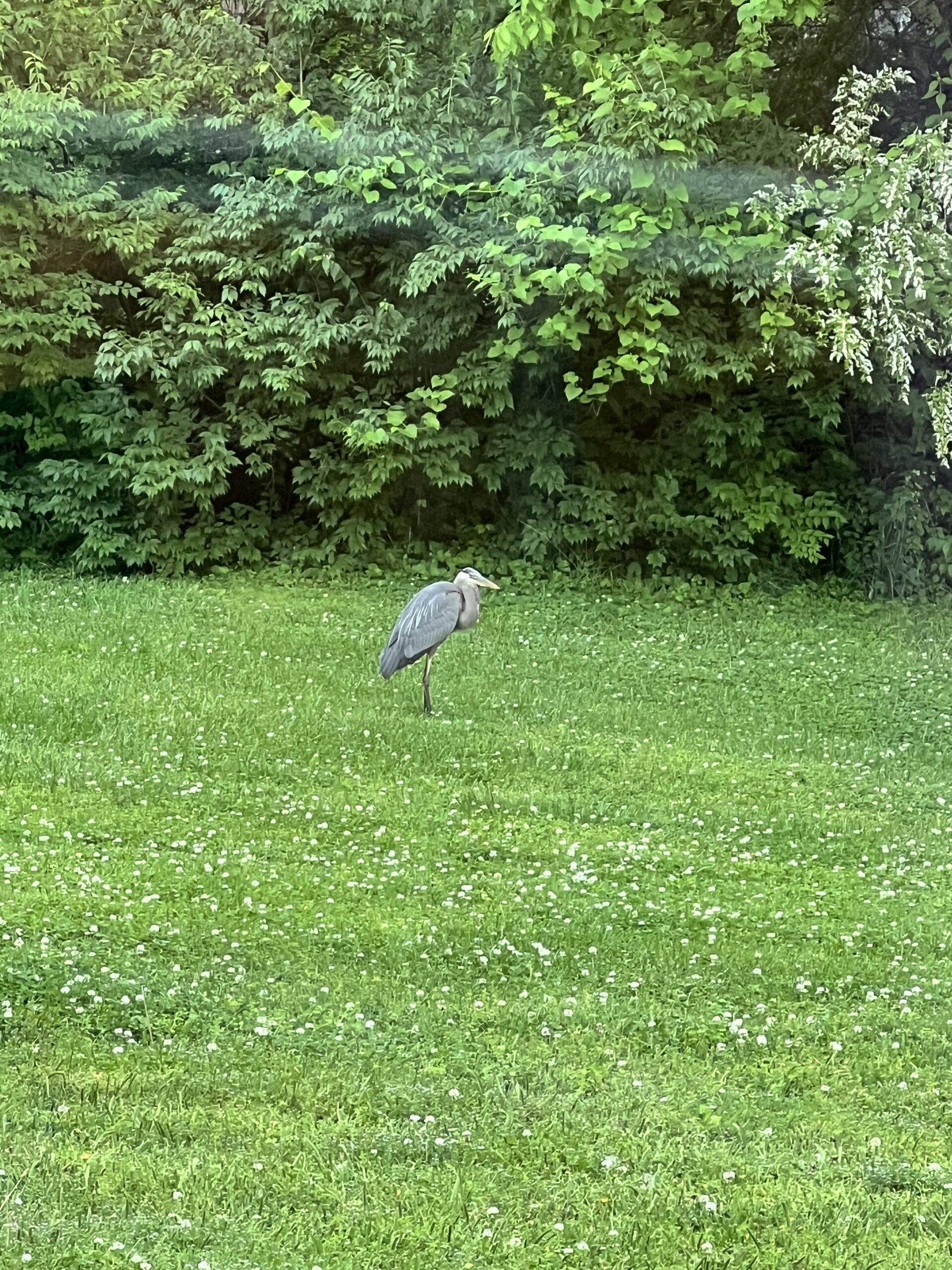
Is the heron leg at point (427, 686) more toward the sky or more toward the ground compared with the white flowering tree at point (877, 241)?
more toward the ground

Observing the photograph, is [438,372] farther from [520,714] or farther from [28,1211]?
[28,1211]

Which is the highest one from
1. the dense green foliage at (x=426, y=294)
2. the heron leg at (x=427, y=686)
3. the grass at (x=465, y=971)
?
the dense green foliage at (x=426, y=294)

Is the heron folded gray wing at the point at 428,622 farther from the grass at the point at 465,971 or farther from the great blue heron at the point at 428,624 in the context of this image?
the grass at the point at 465,971

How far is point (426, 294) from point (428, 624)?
5.80m

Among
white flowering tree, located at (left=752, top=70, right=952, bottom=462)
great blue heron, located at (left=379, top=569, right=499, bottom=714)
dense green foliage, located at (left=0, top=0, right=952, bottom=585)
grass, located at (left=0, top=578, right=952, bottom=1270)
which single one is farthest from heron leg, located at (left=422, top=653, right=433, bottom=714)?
dense green foliage, located at (left=0, top=0, right=952, bottom=585)

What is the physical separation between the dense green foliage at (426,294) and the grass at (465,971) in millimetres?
4168

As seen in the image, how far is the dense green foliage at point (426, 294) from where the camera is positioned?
12.1 m

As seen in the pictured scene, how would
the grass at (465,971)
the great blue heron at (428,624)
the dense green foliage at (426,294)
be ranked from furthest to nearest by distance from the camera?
the dense green foliage at (426,294) → the great blue heron at (428,624) → the grass at (465,971)

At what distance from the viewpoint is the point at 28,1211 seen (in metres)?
3.30

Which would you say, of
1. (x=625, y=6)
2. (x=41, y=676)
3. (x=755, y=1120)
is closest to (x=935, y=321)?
(x=625, y=6)

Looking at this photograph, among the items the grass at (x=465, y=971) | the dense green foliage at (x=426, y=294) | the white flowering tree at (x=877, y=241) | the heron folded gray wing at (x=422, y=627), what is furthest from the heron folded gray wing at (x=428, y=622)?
the dense green foliage at (x=426, y=294)

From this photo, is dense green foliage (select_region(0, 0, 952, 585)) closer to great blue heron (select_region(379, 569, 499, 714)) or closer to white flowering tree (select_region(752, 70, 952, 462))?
white flowering tree (select_region(752, 70, 952, 462))

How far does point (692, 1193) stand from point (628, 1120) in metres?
0.38

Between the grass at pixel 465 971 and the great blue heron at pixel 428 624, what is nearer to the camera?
the grass at pixel 465 971
